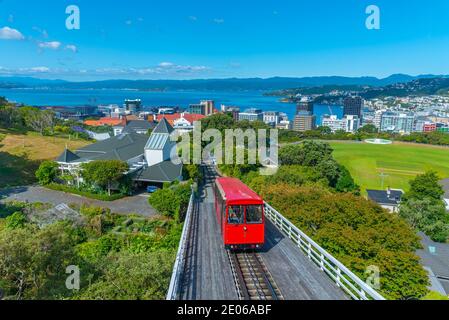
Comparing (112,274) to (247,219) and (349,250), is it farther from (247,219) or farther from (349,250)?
(349,250)

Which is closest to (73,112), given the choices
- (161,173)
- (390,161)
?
(161,173)

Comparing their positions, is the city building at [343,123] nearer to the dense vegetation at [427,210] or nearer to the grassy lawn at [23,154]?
the dense vegetation at [427,210]

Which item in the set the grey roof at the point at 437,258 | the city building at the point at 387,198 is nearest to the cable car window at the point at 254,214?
the grey roof at the point at 437,258

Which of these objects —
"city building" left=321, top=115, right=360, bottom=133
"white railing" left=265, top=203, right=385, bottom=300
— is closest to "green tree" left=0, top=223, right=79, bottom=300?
"white railing" left=265, top=203, right=385, bottom=300

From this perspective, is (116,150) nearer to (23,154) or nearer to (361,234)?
(23,154)

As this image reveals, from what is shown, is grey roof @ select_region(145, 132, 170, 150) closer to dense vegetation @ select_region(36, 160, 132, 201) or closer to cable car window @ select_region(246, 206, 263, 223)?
dense vegetation @ select_region(36, 160, 132, 201)

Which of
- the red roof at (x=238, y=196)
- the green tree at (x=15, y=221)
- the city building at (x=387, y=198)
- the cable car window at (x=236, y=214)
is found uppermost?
the red roof at (x=238, y=196)
